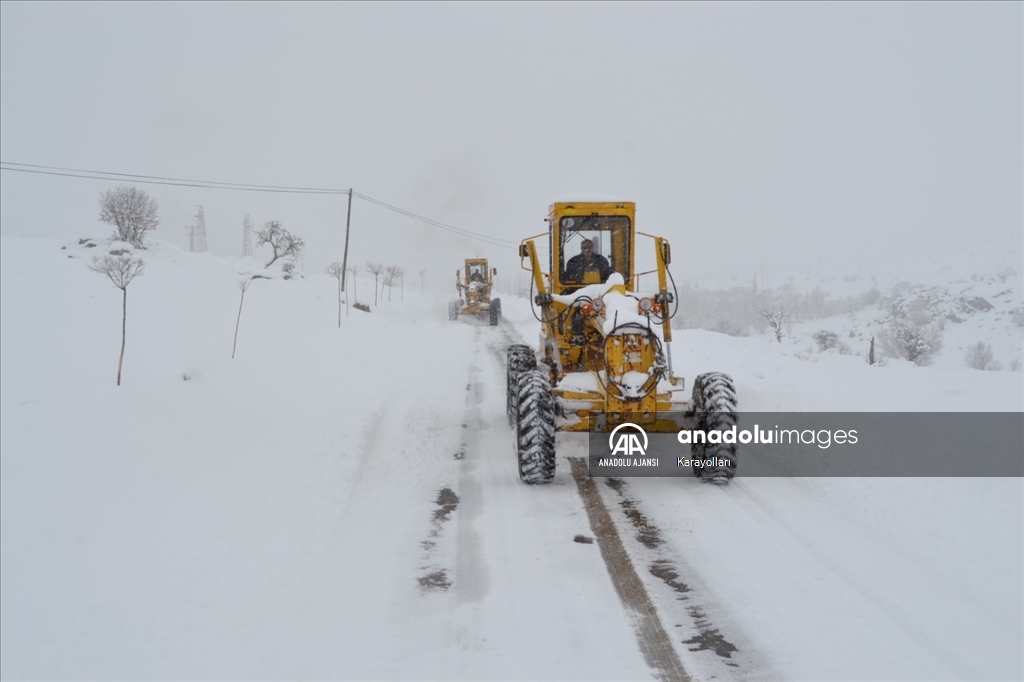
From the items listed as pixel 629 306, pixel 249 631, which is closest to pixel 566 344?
pixel 629 306

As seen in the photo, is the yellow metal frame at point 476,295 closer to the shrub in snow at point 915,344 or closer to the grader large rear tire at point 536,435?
the shrub in snow at point 915,344

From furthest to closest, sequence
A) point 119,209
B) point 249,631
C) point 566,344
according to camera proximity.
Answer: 1. point 119,209
2. point 566,344
3. point 249,631

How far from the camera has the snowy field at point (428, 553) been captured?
3.81 metres

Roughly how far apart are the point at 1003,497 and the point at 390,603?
5.69 metres

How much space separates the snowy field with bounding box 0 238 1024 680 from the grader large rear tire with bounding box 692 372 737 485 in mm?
182

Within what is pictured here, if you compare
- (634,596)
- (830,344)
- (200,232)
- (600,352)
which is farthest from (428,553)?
(200,232)

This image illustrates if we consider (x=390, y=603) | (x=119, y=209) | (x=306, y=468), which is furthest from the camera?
(x=119, y=209)

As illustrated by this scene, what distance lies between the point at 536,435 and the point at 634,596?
97.9 inches

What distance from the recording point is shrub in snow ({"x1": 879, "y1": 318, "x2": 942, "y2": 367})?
20.9 m

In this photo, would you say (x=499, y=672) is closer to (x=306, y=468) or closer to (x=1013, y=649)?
(x=1013, y=649)

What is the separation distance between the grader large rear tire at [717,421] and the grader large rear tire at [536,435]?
162 cm

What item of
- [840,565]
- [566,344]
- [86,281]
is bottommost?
[840,565]

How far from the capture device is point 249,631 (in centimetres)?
412

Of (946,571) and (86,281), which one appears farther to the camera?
(86,281)
